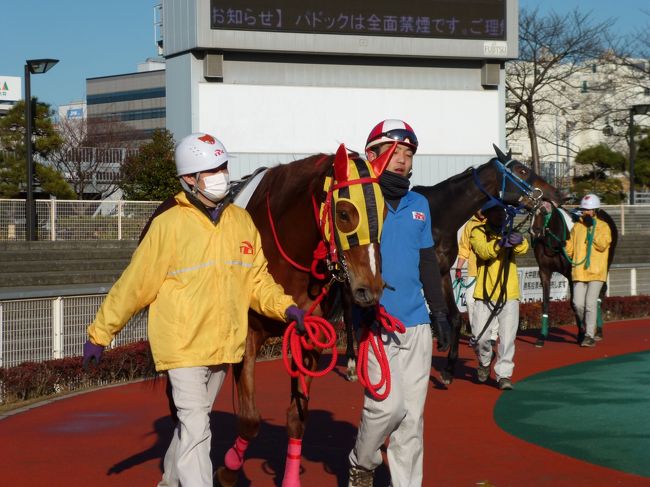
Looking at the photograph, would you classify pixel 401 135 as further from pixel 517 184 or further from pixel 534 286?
pixel 534 286

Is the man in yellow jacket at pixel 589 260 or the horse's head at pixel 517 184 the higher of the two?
the horse's head at pixel 517 184

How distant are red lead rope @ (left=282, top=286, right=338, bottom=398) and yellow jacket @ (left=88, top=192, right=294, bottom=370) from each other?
433 millimetres

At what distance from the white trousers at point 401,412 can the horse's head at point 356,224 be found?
63cm

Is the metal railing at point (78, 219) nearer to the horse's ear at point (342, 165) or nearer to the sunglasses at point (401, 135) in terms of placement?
the sunglasses at point (401, 135)

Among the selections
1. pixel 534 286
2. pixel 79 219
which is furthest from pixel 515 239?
pixel 79 219

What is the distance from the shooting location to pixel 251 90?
31344 millimetres

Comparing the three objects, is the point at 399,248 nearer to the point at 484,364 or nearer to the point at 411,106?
the point at 484,364

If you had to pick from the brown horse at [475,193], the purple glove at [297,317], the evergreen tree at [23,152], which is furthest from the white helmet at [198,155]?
the evergreen tree at [23,152]

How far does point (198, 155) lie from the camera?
4.52 m

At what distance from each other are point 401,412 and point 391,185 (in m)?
1.12

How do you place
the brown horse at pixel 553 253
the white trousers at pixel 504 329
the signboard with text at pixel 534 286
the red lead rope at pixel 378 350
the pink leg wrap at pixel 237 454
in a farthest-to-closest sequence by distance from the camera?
1. the signboard with text at pixel 534 286
2. the brown horse at pixel 553 253
3. the white trousers at pixel 504 329
4. the pink leg wrap at pixel 237 454
5. the red lead rope at pixel 378 350

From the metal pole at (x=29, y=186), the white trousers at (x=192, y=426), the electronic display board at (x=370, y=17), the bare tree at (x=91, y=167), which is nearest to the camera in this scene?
the white trousers at (x=192, y=426)

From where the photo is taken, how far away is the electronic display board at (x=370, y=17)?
91.0 ft

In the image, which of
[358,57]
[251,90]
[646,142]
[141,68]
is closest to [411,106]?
[358,57]
